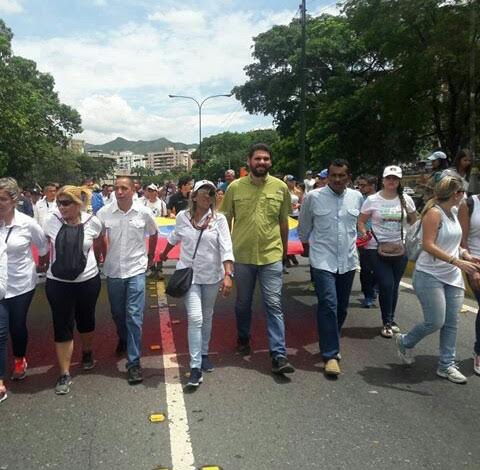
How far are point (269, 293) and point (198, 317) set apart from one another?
733 millimetres

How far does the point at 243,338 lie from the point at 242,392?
3.40ft

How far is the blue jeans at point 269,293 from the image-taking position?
471cm

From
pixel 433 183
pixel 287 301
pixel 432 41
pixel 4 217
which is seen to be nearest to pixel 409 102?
pixel 432 41

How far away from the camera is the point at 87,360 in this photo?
488 centimetres

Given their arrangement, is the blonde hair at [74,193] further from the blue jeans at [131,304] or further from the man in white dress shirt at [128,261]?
the blue jeans at [131,304]

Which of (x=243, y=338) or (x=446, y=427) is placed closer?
(x=446, y=427)

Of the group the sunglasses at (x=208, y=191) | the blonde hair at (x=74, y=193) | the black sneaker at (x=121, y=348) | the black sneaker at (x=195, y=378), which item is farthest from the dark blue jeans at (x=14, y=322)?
the sunglasses at (x=208, y=191)

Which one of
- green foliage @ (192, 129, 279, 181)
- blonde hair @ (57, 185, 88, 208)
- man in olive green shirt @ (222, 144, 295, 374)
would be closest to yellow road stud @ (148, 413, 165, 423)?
man in olive green shirt @ (222, 144, 295, 374)

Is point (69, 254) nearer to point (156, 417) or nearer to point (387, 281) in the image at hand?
point (156, 417)

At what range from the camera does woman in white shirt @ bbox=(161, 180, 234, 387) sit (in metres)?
4.50

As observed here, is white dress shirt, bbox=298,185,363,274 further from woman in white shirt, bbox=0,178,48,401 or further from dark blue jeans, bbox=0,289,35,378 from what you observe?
dark blue jeans, bbox=0,289,35,378

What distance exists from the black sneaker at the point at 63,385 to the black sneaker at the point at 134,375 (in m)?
0.50

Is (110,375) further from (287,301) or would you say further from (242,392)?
(287,301)

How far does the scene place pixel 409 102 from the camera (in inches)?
979
